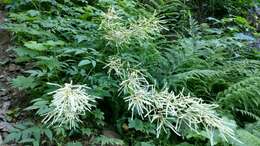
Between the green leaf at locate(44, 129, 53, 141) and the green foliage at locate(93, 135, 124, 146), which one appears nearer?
the green leaf at locate(44, 129, 53, 141)

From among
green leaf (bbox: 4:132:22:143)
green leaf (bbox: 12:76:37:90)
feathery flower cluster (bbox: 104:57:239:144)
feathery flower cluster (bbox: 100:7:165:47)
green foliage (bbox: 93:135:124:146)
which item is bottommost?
green foliage (bbox: 93:135:124:146)

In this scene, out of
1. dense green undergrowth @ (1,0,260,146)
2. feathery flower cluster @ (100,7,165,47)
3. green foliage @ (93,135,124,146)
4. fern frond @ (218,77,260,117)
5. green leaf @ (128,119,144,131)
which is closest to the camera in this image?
dense green undergrowth @ (1,0,260,146)

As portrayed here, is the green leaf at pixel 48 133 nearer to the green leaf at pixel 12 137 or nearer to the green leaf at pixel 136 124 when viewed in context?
the green leaf at pixel 12 137

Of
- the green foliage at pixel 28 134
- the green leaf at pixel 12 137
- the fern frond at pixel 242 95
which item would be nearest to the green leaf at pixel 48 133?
the green foliage at pixel 28 134

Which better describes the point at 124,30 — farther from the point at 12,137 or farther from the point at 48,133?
the point at 12,137

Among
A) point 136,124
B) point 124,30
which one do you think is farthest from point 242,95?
point 124,30

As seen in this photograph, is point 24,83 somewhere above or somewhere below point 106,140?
above

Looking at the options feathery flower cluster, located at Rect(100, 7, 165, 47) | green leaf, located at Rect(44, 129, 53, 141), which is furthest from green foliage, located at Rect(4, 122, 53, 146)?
feathery flower cluster, located at Rect(100, 7, 165, 47)

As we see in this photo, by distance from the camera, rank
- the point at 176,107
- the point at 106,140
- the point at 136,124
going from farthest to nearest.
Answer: the point at 136,124 < the point at 106,140 < the point at 176,107

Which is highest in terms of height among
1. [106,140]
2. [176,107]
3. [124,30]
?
[124,30]

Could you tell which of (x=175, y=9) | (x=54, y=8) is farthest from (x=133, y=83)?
(x=175, y=9)

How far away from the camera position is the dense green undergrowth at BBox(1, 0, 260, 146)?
77.7 inches

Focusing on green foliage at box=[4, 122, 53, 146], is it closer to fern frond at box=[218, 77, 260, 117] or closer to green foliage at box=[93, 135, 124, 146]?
green foliage at box=[93, 135, 124, 146]

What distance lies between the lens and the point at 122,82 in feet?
6.88
